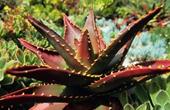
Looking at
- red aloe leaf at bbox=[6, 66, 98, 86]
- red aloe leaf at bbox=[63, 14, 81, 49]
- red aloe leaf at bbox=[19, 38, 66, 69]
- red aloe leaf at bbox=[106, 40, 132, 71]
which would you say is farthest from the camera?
red aloe leaf at bbox=[63, 14, 81, 49]

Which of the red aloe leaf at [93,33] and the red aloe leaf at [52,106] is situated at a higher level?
the red aloe leaf at [93,33]

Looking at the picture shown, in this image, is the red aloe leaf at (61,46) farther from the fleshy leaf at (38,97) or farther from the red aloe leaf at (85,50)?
the fleshy leaf at (38,97)

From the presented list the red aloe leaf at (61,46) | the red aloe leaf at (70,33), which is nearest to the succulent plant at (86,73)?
the red aloe leaf at (61,46)

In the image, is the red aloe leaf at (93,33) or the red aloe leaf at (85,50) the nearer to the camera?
the red aloe leaf at (85,50)

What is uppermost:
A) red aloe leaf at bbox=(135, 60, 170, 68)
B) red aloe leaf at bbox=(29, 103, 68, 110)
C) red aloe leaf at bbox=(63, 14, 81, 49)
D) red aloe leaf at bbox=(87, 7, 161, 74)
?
red aloe leaf at bbox=(63, 14, 81, 49)

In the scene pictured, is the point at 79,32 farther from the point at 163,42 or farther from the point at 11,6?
the point at 11,6

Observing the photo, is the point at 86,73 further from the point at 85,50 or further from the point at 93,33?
the point at 93,33

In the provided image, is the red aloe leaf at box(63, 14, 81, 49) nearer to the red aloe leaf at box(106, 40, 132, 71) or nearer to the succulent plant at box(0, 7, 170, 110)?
the succulent plant at box(0, 7, 170, 110)

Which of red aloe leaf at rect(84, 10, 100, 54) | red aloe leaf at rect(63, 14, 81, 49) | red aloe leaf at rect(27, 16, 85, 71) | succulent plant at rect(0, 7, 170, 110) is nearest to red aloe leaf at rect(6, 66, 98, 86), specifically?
succulent plant at rect(0, 7, 170, 110)
